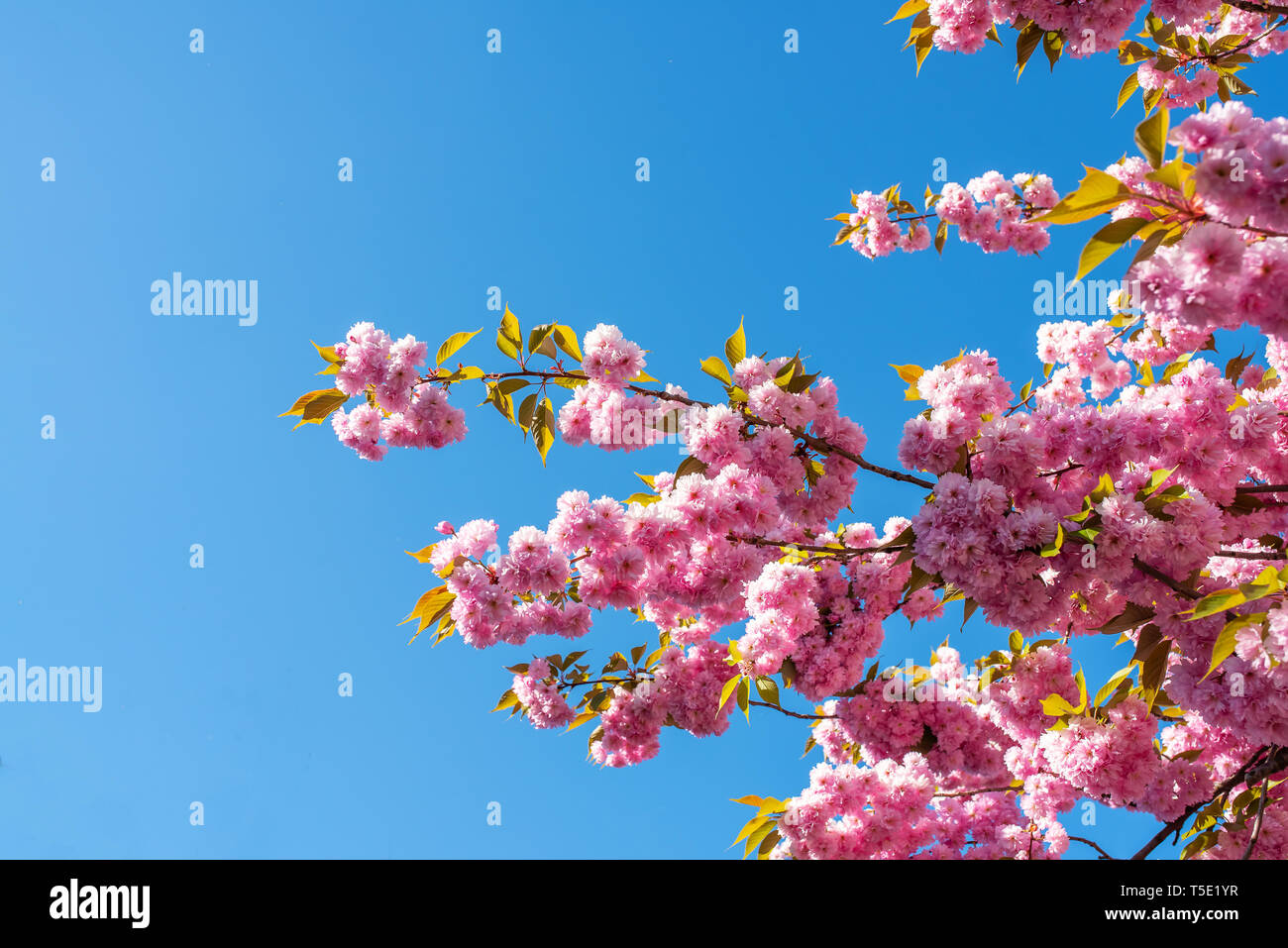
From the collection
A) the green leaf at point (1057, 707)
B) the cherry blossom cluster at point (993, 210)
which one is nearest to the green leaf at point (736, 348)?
the green leaf at point (1057, 707)

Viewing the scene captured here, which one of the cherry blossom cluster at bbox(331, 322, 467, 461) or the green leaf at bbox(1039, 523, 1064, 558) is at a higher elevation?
the cherry blossom cluster at bbox(331, 322, 467, 461)

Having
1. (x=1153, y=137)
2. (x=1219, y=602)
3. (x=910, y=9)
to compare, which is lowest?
(x=1219, y=602)

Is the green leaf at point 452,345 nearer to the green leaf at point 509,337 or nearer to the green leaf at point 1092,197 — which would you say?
the green leaf at point 509,337

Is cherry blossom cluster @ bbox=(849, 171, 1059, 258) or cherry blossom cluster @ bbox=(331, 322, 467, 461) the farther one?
cherry blossom cluster @ bbox=(849, 171, 1059, 258)

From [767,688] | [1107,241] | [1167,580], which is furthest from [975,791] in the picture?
[1107,241]

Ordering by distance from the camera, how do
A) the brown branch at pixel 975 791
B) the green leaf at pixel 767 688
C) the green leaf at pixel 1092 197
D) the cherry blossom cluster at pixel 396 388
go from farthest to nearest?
1. the brown branch at pixel 975 791
2. the green leaf at pixel 767 688
3. the cherry blossom cluster at pixel 396 388
4. the green leaf at pixel 1092 197

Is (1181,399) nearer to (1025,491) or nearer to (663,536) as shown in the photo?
(1025,491)

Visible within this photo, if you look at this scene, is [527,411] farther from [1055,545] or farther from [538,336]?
[1055,545]

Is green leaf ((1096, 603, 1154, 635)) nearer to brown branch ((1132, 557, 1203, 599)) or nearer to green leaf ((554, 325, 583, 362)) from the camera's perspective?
brown branch ((1132, 557, 1203, 599))

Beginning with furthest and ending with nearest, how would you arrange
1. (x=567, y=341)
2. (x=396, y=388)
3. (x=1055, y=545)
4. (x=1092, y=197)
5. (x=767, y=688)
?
(x=767, y=688) → (x=396, y=388) → (x=567, y=341) → (x=1055, y=545) → (x=1092, y=197)

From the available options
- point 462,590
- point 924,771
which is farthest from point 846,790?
point 462,590

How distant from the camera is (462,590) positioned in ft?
10.5

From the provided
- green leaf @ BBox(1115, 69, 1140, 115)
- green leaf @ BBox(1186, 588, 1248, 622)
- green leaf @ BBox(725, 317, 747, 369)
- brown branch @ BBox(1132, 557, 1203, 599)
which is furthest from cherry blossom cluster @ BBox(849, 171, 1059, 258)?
green leaf @ BBox(1186, 588, 1248, 622)

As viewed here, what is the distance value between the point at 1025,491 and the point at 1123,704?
3.18 ft
